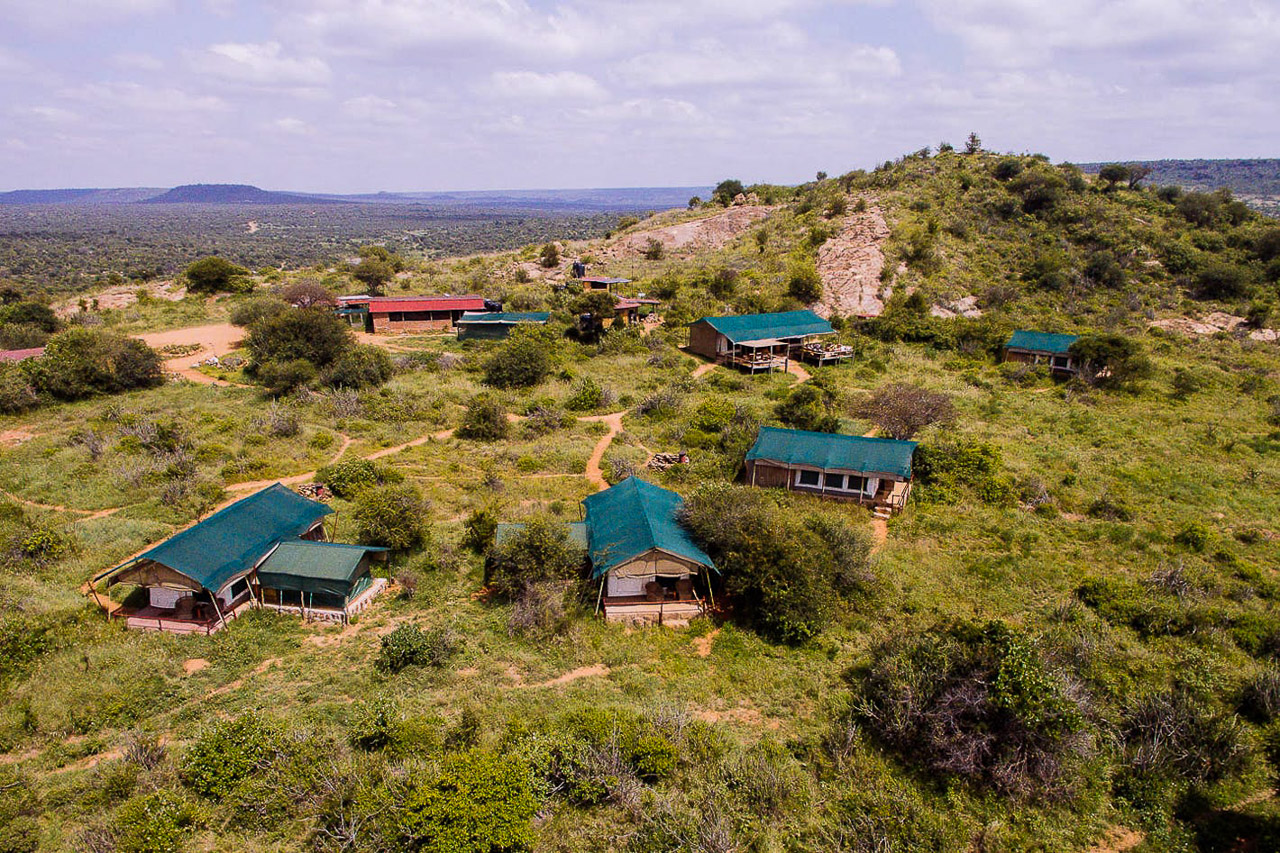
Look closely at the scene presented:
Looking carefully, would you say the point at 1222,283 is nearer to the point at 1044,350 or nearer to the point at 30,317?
the point at 1044,350

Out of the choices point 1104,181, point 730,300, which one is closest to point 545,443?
point 730,300

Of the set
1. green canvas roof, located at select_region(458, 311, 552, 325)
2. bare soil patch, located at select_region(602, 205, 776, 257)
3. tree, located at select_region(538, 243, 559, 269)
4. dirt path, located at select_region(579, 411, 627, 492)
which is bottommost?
dirt path, located at select_region(579, 411, 627, 492)

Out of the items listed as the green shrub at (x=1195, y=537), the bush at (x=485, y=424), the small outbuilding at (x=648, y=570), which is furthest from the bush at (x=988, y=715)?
the bush at (x=485, y=424)

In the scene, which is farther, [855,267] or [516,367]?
[855,267]

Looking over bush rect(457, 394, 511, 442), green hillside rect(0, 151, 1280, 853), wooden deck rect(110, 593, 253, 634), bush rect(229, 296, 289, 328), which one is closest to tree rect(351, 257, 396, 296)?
bush rect(229, 296, 289, 328)

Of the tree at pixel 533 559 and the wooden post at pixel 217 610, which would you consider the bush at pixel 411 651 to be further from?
the wooden post at pixel 217 610

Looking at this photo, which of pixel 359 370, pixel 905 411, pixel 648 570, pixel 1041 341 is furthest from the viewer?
pixel 1041 341

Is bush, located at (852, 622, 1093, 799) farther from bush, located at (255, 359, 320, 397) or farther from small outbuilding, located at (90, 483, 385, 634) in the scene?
bush, located at (255, 359, 320, 397)

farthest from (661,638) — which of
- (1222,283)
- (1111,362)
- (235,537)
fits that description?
(1222,283)
